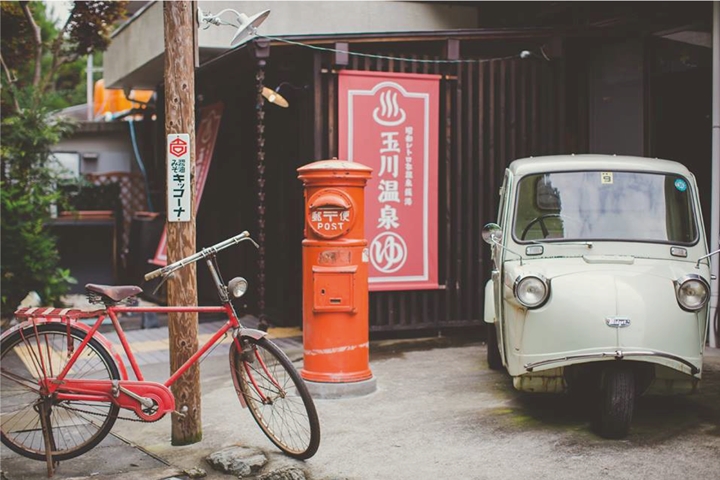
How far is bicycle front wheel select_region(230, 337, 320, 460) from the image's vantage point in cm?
541

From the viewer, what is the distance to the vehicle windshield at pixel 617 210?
638 centimetres

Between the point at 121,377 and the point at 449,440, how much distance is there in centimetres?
225

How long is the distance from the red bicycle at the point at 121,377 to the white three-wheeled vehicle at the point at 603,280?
1650mm

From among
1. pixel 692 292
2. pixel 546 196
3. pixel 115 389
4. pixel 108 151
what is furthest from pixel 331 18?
pixel 108 151

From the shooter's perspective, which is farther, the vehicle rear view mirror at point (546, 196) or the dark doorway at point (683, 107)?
the dark doorway at point (683, 107)

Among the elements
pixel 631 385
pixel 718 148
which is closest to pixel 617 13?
pixel 718 148

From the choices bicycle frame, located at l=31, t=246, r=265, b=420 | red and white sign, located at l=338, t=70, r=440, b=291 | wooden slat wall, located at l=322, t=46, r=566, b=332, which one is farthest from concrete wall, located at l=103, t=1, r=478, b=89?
bicycle frame, located at l=31, t=246, r=265, b=420

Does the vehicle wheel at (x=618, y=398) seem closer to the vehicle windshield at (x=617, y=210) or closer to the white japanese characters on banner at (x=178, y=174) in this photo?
the vehicle windshield at (x=617, y=210)

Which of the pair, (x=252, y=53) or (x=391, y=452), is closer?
(x=391, y=452)

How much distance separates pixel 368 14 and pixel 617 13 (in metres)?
3.23

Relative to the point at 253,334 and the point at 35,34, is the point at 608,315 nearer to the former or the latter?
the point at 253,334

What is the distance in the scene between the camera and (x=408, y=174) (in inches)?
377

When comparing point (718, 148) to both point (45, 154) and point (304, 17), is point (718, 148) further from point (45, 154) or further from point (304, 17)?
point (45, 154)

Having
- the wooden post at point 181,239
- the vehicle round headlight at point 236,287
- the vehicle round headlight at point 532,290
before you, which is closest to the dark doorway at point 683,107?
the vehicle round headlight at point 532,290
